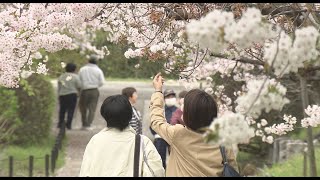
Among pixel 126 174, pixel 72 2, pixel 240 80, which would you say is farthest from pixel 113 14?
pixel 240 80

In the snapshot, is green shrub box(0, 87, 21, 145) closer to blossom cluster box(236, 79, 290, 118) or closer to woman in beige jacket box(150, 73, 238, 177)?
woman in beige jacket box(150, 73, 238, 177)

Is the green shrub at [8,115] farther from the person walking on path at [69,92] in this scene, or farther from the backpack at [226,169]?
the backpack at [226,169]

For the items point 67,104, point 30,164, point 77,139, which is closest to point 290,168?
point 30,164

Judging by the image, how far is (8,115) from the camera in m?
10.3

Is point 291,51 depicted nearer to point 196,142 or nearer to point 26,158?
point 196,142

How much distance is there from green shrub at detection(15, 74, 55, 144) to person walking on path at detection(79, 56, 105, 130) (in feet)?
3.68

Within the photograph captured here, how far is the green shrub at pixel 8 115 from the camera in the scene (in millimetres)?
10188

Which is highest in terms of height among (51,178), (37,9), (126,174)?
(37,9)

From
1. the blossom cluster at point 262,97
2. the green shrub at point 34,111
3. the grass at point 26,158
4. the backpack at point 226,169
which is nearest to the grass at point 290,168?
the grass at point 26,158

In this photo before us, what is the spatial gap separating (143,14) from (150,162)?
6.67 feet

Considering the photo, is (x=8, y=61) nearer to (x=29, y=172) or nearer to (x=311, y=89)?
(x=29, y=172)

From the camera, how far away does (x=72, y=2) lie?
5.07 metres

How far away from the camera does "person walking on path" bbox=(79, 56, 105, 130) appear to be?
12297mm

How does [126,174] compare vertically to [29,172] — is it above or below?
above
